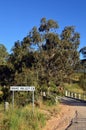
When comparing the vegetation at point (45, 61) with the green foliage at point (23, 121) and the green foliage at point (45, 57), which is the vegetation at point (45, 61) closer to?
the green foliage at point (45, 57)

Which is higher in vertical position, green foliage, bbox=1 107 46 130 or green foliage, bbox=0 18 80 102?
green foliage, bbox=0 18 80 102

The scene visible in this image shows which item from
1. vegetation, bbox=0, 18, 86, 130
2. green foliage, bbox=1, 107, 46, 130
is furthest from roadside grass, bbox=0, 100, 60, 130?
vegetation, bbox=0, 18, 86, 130

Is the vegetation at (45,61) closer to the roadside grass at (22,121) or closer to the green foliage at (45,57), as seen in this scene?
the green foliage at (45,57)

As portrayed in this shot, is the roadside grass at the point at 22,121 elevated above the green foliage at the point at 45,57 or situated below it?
below

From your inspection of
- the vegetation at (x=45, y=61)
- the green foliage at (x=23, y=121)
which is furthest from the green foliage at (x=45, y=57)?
the green foliage at (x=23, y=121)

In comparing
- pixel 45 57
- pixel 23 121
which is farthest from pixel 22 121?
pixel 45 57

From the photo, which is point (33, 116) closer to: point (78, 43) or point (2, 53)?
point (78, 43)

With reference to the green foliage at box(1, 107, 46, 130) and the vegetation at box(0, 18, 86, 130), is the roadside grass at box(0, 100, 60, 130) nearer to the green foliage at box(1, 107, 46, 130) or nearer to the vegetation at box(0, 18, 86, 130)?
the green foliage at box(1, 107, 46, 130)

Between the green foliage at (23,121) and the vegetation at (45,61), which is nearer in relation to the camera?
the green foliage at (23,121)

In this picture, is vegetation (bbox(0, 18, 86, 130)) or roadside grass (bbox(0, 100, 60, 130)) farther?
vegetation (bbox(0, 18, 86, 130))

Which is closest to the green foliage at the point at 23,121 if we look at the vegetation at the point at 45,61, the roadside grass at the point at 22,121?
the roadside grass at the point at 22,121

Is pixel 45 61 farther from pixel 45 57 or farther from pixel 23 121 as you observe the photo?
pixel 23 121

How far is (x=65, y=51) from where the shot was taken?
37875mm

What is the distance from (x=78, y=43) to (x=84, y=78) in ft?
77.1
